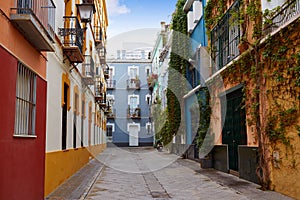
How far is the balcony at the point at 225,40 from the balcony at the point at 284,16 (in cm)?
184

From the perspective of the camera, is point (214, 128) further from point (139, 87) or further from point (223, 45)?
point (139, 87)

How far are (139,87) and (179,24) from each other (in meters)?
22.2

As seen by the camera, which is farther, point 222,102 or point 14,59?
point 222,102

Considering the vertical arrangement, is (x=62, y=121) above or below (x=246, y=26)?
below

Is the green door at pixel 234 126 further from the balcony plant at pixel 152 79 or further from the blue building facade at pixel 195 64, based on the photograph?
the balcony plant at pixel 152 79

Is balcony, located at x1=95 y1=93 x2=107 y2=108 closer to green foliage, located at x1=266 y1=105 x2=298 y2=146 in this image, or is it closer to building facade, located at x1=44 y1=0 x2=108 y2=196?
building facade, located at x1=44 y1=0 x2=108 y2=196

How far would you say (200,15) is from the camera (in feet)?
51.5

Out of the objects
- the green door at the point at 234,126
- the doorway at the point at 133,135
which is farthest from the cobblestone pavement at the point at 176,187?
the doorway at the point at 133,135

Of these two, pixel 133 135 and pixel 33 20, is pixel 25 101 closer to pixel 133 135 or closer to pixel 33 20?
pixel 33 20

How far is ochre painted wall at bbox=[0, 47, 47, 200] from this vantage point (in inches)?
204

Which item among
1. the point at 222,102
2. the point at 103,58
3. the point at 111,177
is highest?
the point at 103,58

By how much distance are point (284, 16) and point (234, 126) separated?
4428mm

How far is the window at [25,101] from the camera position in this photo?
613 centimetres

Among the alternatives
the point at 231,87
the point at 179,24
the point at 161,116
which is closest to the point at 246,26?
the point at 231,87
